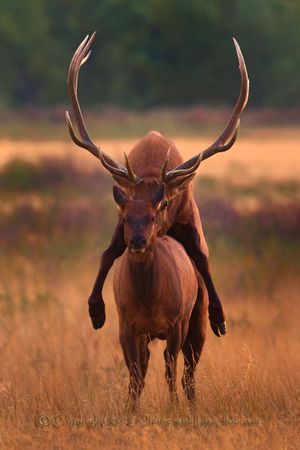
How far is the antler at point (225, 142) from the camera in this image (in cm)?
1029

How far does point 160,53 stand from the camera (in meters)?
50.9

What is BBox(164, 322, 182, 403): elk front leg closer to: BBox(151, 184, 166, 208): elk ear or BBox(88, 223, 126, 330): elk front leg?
BBox(88, 223, 126, 330): elk front leg

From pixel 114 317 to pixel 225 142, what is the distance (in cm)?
529

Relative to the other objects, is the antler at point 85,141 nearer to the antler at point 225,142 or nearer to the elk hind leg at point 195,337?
the antler at point 225,142

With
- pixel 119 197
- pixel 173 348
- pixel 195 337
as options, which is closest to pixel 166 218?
pixel 119 197

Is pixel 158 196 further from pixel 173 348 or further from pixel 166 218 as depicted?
pixel 173 348

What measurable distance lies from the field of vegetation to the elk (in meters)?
0.65

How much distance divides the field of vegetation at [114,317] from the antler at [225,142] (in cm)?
136

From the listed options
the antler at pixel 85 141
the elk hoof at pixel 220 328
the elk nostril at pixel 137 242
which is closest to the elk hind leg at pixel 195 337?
the elk hoof at pixel 220 328

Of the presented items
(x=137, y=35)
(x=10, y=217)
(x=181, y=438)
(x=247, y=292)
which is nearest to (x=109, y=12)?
(x=137, y=35)

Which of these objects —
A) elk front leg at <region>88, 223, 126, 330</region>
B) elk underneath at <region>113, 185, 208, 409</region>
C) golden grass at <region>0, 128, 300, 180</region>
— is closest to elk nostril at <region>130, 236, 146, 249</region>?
elk underneath at <region>113, 185, 208, 409</region>

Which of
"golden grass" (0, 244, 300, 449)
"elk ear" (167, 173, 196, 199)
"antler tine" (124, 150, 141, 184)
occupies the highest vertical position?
"antler tine" (124, 150, 141, 184)

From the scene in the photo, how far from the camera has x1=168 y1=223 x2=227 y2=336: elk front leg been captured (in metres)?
10.9

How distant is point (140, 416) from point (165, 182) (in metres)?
1.48
